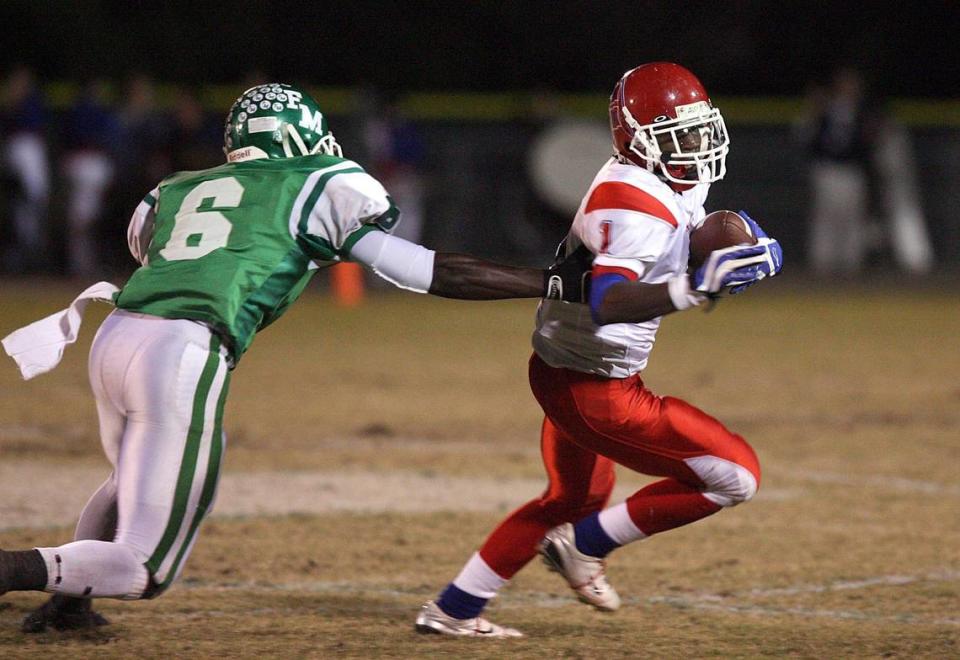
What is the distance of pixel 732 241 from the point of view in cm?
399

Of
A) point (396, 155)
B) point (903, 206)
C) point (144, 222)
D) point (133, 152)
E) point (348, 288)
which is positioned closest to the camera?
point (144, 222)

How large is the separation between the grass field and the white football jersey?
2.62ft

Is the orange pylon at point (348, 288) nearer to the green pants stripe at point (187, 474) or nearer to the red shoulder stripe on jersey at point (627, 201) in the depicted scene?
the red shoulder stripe on jersey at point (627, 201)

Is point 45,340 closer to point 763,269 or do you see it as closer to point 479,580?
point 479,580

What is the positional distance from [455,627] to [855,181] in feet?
39.5

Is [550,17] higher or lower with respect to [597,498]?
higher

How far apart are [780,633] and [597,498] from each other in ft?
2.12

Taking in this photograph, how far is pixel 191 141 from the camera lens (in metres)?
14.1

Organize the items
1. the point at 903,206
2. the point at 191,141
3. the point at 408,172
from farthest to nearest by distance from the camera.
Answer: the point at 903,206 < the point at 408,172 < the point at 191,141

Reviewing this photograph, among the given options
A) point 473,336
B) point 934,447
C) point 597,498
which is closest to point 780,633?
point 597,498

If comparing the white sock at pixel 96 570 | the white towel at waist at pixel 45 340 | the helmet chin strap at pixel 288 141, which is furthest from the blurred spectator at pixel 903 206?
the white sock at pixel 96 570

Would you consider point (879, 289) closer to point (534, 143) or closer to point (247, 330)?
point (534, 143)

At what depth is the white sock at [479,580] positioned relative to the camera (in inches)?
168

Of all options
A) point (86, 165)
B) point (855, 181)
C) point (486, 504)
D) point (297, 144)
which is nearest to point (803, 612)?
point (486, 504)
